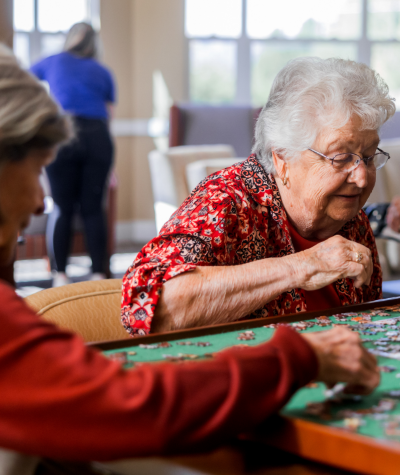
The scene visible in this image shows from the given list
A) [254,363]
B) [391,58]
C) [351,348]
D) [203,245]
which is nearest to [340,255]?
[203,245]

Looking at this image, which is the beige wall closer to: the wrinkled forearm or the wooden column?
the wooden column

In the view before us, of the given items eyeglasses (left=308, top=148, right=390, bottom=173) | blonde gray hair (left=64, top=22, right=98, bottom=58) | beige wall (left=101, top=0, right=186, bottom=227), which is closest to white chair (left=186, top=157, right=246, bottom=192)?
blonde gray hair (left=64, top=22, right=98, bottom=58)

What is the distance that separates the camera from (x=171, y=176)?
13.6 feet

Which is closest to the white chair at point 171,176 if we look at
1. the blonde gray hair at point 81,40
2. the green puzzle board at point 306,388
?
the blonde gray hair at point 81,40

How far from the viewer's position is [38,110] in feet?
2.85

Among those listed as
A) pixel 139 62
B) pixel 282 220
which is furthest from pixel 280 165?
pixel 139 62

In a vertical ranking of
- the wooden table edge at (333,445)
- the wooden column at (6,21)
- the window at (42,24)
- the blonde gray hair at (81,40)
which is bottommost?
the wooden table edge at (333,445)

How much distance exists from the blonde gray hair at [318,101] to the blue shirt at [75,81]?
3407mm

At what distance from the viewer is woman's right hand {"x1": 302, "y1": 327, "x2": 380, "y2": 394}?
0.94 metres

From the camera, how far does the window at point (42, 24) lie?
7.24 metres

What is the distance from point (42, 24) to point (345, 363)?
7.22 metres

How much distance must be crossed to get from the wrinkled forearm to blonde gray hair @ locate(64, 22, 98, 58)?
3889mm

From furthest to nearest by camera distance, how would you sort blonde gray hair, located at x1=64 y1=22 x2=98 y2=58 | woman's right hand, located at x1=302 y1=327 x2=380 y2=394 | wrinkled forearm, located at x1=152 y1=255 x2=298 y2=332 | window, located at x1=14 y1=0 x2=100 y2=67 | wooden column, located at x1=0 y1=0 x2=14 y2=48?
window, located at x1=14 y1=0 x2=100 y2=67 < blonde gray hair, located at x1=64 y1=22 x2=98 y2=58 < wooden column, located at x1=0 y1=0 x2=14 y2=48 < wrinkled forearm, located at x1=152 y1=255 x2=298 y2=332 < woman's right hand, located at x1=302 y1=327 x2=380 y2=394

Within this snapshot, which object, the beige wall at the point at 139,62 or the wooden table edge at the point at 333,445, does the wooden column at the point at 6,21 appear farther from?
the beige wall at the point at 139,62
